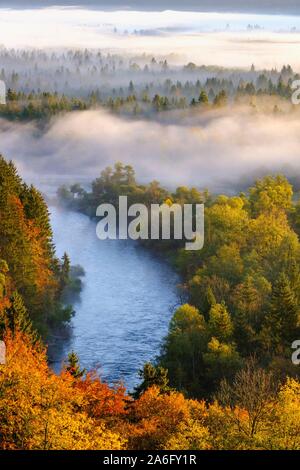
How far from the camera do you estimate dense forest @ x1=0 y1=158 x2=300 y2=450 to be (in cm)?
4089

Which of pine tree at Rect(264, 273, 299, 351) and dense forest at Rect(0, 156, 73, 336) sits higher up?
dense forest at Rect(0, 156, 73, 336)

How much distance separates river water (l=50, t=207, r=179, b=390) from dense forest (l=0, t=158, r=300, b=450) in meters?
3.24

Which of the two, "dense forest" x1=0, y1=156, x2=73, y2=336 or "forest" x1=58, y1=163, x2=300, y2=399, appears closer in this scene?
"forest" x1=58, y1=163, x2=300, y2=399

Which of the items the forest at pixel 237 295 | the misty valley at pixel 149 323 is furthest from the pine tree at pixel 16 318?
the forest at pixel 237 295

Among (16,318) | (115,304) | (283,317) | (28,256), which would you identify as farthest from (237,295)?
(16,318)

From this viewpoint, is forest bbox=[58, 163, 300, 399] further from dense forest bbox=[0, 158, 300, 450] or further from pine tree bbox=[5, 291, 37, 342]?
pine tree bbox=[5, 291, 37, 342]

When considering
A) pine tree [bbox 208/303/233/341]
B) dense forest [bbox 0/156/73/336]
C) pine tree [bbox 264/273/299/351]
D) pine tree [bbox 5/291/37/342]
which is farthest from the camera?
dense forest [bbox 0/156/73/336]

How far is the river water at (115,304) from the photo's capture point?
7444 centimetres

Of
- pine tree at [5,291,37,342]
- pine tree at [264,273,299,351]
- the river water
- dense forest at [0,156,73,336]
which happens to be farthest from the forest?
dense forest at [0,156,73,336]

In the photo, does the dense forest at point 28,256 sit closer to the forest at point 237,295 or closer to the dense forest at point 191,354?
the dense forest at point 191,354

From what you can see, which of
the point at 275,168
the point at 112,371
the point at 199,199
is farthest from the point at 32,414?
the point at 275,168

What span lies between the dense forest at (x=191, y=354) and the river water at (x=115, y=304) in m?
3.24

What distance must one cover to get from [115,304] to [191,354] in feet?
91.3

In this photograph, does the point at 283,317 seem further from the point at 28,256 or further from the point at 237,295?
the point at 28,256
